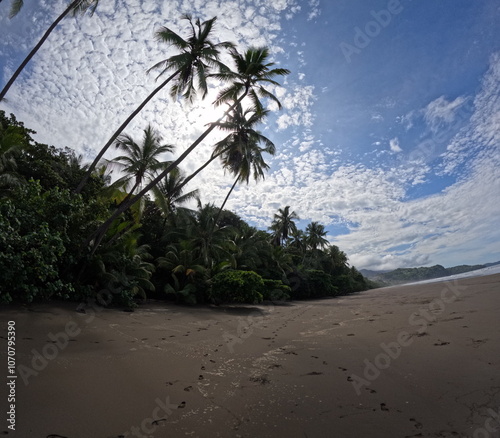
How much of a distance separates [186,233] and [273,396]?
1818 centimetres

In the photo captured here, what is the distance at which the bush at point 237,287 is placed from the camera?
15656 mm

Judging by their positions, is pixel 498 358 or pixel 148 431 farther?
pixel 498 358

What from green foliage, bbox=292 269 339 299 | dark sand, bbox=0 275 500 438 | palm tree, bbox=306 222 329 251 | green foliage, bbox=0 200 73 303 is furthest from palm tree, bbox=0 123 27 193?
palm tree, bbox=306 222 329 251

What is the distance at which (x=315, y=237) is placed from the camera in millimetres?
47781

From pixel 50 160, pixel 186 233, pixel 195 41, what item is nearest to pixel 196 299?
pixel 186 233

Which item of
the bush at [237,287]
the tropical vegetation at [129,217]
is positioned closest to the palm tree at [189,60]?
the tropical vegetation at [129,217]

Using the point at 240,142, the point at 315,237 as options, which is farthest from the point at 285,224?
the point at 240,142

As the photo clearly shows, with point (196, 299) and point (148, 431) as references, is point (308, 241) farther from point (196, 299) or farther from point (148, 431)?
point (148, 431)

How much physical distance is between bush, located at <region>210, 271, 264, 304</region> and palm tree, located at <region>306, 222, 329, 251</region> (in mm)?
32883

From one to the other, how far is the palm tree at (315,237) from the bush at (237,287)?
32.9 metres

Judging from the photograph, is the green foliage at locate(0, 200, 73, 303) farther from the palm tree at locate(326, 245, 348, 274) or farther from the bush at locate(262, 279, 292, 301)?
the palm tree at locate(326, 245, 348, 274)

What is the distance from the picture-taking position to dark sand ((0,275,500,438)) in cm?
290

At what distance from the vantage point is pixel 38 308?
781 centimetres

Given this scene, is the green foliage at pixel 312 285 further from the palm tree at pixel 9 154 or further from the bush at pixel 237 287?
the palm tree at pixel 9 154
